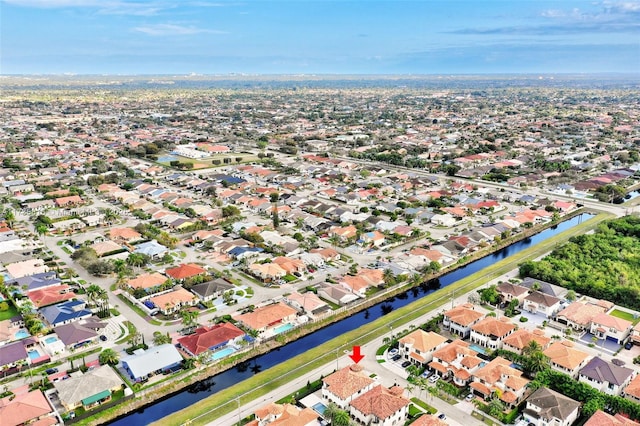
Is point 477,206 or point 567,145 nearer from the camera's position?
point 477,206

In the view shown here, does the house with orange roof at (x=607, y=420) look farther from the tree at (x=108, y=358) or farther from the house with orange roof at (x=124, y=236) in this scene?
the house with orange roof at (x=124, y=236)

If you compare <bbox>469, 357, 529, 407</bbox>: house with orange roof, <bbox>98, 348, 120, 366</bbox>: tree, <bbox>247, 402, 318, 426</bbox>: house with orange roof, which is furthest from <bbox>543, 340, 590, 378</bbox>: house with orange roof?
<bbox>98, 348, 120, 366</bbox>: tree

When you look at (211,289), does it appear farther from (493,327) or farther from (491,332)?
(493,327)

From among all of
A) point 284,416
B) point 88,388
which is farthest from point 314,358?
point 88,388

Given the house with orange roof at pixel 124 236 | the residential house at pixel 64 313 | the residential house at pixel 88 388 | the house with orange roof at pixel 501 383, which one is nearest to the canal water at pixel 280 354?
the residential house at pixel 88 388

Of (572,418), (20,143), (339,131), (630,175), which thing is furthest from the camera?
(339,131)

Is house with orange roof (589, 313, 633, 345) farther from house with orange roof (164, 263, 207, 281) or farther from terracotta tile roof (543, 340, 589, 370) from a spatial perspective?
house with orange roof (164, 263, 207, 281)

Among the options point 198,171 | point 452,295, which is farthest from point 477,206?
point 198,171

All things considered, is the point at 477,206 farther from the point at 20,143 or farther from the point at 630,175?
the point at 20,143
